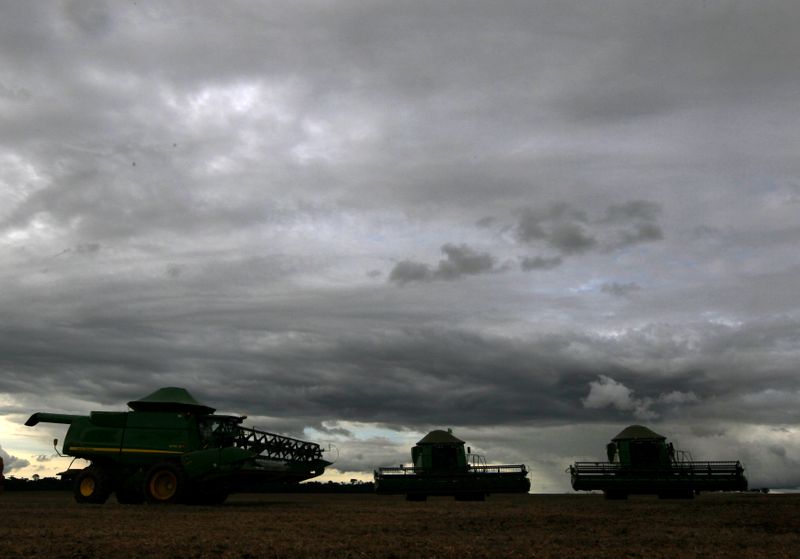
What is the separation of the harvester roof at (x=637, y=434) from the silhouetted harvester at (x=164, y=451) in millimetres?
18812

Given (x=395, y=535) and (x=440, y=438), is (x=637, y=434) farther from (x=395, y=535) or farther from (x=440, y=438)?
(x=395, y=535)

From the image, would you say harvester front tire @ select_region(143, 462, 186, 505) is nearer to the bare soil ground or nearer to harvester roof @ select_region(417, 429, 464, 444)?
the bare soil ground

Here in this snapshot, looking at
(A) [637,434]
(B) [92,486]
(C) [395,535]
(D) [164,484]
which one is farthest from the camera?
(A) [637,434]

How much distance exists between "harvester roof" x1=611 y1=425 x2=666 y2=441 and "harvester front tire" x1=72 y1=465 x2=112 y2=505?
25.5m

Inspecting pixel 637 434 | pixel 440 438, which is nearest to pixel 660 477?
pixel 637 434

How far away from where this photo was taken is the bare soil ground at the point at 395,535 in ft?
40.0

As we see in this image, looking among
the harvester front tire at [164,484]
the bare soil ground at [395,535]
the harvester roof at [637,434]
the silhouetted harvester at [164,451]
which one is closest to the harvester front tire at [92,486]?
the silhouetted harvester at [164,451]

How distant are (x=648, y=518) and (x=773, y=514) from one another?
4.47m

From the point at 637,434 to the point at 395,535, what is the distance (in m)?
25.9

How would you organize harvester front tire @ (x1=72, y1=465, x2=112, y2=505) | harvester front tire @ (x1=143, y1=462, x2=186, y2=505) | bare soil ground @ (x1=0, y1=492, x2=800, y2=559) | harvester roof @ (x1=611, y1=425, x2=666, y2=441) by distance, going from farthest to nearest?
harvester roof @ (x1=611, y1=425, x2=666, y2=441)
harvester front tire @ (x1=72, y1=465, x2=112, y2=505)
harvester front tire @ (x1=143, y1=462, x2=186, y2=505)
bare soil ground @ (x1=0, y1=492, x2=800, y2=559)

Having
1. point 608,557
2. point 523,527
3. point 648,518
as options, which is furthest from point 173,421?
point 608,557

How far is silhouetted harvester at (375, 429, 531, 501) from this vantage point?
3647 centimetres

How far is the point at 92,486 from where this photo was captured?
27828 millimetres

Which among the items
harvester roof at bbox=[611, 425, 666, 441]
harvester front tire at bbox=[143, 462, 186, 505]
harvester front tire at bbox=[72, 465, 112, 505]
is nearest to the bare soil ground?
harvester front tire at bbox=[143, 462, 186, 505]
